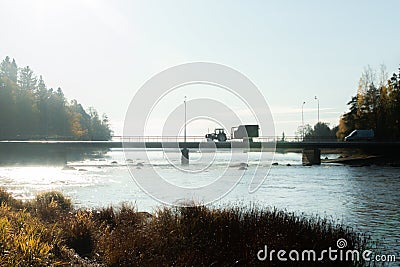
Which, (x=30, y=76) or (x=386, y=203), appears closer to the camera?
(x=386, y=203)

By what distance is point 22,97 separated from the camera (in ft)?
411

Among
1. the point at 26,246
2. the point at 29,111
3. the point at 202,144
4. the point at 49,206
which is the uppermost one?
the point at 29,111

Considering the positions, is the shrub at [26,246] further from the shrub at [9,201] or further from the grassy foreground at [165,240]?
the shrub at [9,201]

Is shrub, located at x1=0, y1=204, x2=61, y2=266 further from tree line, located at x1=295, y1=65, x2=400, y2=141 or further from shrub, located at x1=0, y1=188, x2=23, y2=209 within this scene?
tree line, located at x1=295, y1=65, x2=400, y2=141

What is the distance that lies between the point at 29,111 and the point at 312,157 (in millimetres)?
70239

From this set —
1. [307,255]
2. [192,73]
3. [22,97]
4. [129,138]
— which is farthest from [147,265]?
[22,97]

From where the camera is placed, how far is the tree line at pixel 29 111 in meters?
119

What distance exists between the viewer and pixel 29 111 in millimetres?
125438

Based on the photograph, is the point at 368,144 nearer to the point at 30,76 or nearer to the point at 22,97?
the point at 22,97

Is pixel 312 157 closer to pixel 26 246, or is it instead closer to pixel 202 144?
pixel 202 144

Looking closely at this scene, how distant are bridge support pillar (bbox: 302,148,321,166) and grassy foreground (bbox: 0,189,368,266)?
306 feet

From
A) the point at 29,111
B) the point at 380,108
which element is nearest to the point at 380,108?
the point at 380,108

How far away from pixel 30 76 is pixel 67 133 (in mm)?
24541

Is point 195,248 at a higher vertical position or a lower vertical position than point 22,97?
lower
